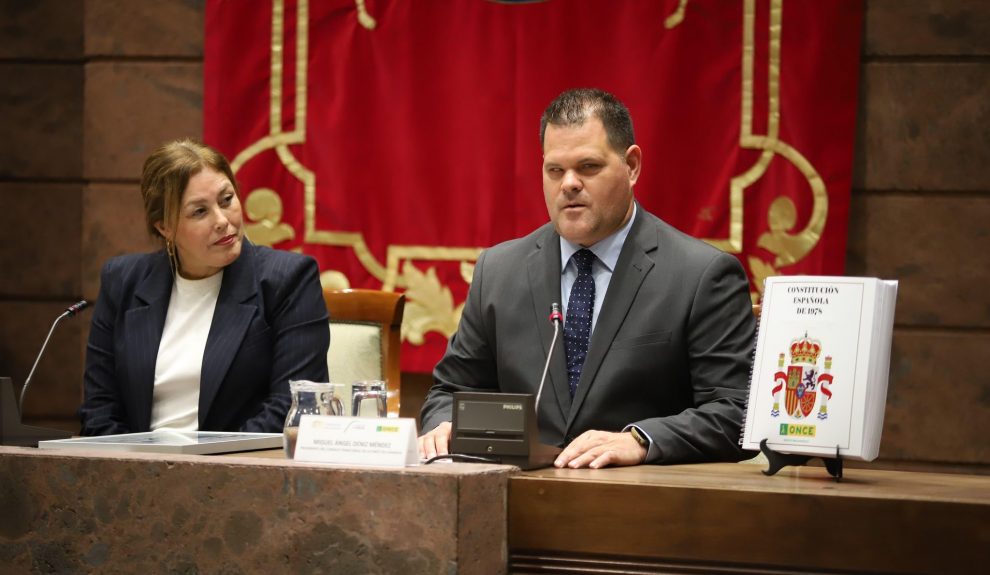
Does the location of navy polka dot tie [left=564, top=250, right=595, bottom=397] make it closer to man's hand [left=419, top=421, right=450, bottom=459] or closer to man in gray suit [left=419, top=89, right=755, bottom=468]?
man in gray suit [left=419, top=89, right=755, bottom=468]

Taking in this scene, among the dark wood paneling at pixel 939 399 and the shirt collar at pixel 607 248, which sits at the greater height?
the shirt collar at pixel 607 248

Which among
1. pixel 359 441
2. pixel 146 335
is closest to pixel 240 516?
pixel 359 441

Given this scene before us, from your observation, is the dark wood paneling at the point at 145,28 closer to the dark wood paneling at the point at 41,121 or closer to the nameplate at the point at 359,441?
the dark wood paneling at the point at 41,121

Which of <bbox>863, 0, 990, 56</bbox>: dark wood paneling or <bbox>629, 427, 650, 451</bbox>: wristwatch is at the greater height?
<bbox>863, 0, 990, 56</bbox>: dark wood paneling

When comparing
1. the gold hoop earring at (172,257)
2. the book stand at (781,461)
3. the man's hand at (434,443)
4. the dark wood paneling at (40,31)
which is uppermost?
the dark wood paneling at (40,31)

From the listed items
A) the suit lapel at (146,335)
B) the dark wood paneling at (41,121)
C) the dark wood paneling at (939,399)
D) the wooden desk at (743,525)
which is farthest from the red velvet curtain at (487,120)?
the wooden desk at (743,525)

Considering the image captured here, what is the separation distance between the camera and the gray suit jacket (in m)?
2.20

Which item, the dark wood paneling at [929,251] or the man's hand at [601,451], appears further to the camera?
the dark wood paneling at [929,251]

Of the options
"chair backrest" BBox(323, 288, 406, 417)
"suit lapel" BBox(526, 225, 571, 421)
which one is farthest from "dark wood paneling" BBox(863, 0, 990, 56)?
"chair backrest" BBox(323, 288, 406, 417)

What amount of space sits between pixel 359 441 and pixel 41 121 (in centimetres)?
301

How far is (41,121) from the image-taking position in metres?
4.00

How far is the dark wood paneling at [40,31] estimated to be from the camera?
398 centimetres

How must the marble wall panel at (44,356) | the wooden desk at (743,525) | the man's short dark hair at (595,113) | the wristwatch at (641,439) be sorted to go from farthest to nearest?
1. the marble wall panel at (44,356)
2. the man's short dark hair at (595,113)
3. the wristwatch at (641,439)
4. the wooden desk at (743,525)

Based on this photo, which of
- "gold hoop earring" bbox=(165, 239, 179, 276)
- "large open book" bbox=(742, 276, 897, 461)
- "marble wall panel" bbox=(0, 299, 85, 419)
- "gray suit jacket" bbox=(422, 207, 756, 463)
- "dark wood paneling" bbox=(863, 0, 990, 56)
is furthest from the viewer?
"marble wall panel" bbox=(0, 299, 85, 419)
